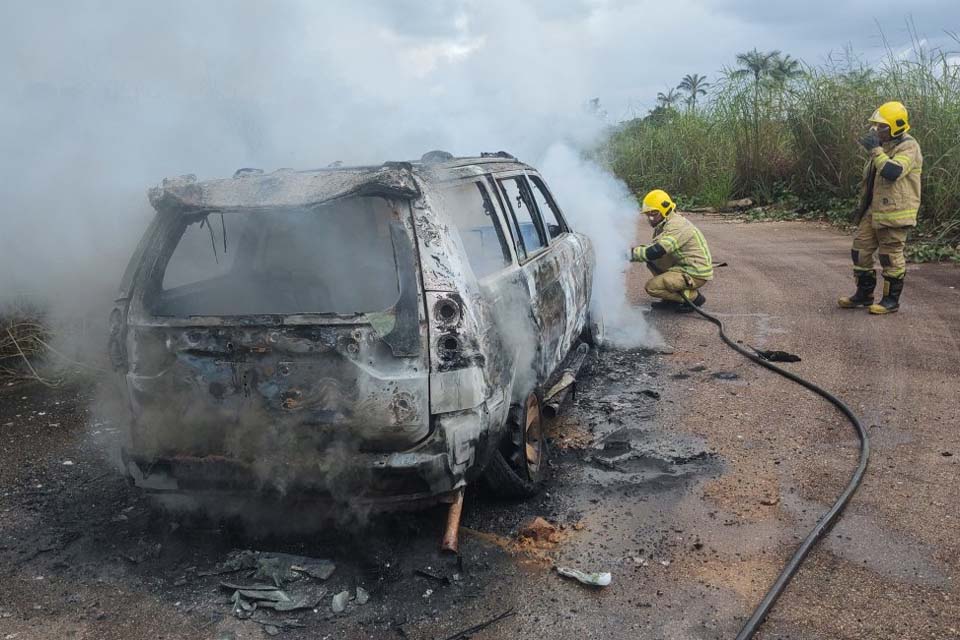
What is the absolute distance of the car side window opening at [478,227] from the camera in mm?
3869

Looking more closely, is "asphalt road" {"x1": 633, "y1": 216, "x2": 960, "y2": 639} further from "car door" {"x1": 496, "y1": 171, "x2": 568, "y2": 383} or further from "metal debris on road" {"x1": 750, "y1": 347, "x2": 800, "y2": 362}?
"car door" {"x1": 496, "y1": 171, "x2": 568, "y2": 383}

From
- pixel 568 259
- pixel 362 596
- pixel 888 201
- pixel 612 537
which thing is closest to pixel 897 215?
pixel 888 201

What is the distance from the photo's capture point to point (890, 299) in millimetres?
7926

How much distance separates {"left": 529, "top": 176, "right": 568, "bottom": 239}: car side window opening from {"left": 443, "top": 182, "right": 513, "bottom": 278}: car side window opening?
1.30m

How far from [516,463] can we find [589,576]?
2.52 ft

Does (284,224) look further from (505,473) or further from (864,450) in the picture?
(864,450)

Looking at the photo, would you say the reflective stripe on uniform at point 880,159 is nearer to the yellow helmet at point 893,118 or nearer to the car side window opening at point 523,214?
the yellow helmet at point 893,118

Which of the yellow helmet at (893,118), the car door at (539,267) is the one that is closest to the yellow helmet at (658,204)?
the yellow helmet at (893,118)

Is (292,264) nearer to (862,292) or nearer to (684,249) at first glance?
(684,249)

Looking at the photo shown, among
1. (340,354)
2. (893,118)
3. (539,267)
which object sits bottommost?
(340,354)

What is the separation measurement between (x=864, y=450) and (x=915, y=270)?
252 inches

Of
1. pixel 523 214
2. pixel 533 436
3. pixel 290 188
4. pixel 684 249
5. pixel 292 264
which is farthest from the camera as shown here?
pixel 684 249

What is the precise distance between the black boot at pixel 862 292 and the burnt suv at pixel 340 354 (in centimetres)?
537

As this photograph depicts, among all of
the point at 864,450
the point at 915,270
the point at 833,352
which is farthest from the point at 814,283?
the point at 864,450
